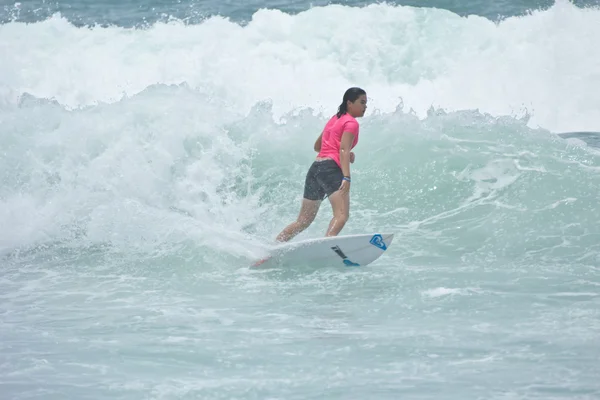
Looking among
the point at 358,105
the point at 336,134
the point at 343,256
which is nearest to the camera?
the point at 358,105

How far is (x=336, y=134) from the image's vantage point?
7547mm

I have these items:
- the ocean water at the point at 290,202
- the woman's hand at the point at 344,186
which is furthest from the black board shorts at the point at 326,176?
the ocean water at the point at 290,202

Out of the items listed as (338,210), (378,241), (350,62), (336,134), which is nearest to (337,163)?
(336,134)

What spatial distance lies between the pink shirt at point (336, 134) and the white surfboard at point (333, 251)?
719 mm

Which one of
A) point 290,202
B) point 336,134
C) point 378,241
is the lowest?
point 378,241

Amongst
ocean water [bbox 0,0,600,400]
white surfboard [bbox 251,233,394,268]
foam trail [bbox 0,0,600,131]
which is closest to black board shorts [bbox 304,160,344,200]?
white surfboard [bbox 251,233,394,268]

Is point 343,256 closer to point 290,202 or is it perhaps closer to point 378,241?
point 378,241

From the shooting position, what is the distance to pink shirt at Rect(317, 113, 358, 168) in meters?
7.42

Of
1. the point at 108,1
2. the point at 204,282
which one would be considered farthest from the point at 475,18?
the point at 204,282

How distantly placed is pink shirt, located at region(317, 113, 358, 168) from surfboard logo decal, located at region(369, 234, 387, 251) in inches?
29.0

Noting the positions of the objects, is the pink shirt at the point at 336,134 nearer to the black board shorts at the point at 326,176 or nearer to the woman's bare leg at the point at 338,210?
the black board shorts at the point at 326,176

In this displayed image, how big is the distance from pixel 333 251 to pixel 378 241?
43 cm

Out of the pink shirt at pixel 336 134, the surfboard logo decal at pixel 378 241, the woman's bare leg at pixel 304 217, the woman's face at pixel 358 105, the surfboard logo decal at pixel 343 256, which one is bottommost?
the surfboard logo decal at pixel 343 256

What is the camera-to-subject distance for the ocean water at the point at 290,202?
5211mm
